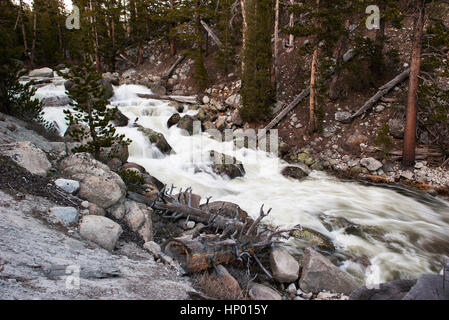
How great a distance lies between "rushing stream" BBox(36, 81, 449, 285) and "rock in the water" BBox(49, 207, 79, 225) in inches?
200

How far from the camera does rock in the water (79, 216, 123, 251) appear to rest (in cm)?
452

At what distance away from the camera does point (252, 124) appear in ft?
54.8

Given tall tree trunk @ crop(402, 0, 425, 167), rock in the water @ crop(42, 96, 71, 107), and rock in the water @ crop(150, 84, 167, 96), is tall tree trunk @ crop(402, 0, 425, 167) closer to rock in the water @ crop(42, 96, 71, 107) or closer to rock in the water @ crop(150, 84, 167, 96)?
rock in the water @ crop(150, 84, 167, 96)

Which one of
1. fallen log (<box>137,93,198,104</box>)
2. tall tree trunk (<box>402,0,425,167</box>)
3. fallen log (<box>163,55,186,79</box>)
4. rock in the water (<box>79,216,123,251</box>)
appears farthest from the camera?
fallen log (<box>163,55,186,79</box>)

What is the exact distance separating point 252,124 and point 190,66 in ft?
36.0

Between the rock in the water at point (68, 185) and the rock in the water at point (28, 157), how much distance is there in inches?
18.9

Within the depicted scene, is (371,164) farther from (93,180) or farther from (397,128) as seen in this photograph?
(93,180)

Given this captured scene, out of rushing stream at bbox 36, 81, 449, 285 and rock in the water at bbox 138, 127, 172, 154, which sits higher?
rock in the water at bbox 138, 127, 172, 154

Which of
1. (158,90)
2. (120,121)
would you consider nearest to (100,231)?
(120,121)

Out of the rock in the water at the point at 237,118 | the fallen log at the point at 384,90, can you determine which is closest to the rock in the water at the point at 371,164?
the fallen log at the point at 384,90

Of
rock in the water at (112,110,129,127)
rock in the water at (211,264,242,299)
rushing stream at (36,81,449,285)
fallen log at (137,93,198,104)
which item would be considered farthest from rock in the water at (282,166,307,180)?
fallen log at (137,93,198,104)

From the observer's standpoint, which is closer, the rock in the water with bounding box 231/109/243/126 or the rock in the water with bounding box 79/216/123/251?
the rock in the water with bounding box 79/216/123/251

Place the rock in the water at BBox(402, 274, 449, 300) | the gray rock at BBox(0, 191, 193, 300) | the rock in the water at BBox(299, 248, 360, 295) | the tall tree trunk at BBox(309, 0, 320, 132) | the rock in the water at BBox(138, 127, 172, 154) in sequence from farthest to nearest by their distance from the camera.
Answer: the rock in the water at BBox(138, 127, 172, 154) < the tall tree trunk at BBox(309, 0, 320, 132) < the rock in the water at BBox(299, 248, 360, 295) < the rock in the water at BBox(402, 274, 449, 300) < the gray rock at BBox(0, 191, 193, 300)
